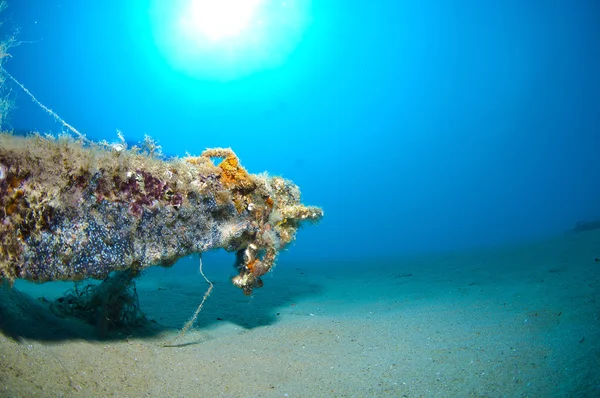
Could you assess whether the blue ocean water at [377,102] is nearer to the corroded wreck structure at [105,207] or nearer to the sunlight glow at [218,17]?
the sunlight glow at [218,17]

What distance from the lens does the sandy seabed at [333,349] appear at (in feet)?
8.95

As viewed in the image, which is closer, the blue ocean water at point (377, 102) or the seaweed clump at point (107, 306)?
the seaweed clump at point (107, 306)

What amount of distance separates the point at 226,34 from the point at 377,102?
64614 mm

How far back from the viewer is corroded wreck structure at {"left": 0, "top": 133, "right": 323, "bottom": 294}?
255 cm

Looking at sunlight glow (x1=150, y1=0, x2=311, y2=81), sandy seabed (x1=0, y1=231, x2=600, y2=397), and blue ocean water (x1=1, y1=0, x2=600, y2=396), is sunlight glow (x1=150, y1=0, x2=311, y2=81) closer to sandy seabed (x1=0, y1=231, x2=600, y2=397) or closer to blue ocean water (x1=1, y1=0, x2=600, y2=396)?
blue ocean water (x1=1, y1=0, x2=600, y2=396)

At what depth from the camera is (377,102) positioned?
395 ft

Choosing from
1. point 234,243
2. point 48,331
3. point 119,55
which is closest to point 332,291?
point 234,243

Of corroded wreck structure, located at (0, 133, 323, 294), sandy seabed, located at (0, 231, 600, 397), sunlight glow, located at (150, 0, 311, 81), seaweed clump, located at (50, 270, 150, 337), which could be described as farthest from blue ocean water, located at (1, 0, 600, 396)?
corroded wreck structure, located at (0, 133, 323, 294)

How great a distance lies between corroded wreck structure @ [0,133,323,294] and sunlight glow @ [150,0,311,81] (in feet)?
294

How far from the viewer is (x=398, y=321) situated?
5.20 meters

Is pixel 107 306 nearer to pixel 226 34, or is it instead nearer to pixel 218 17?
pixel 218 17

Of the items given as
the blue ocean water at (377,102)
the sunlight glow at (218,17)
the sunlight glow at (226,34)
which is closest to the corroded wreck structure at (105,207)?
the blue ocean water at (377,102)

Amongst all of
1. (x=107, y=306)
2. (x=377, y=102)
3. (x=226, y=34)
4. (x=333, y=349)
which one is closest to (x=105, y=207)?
(x=107, y=306)

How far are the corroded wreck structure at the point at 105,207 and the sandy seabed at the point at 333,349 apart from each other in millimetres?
879
